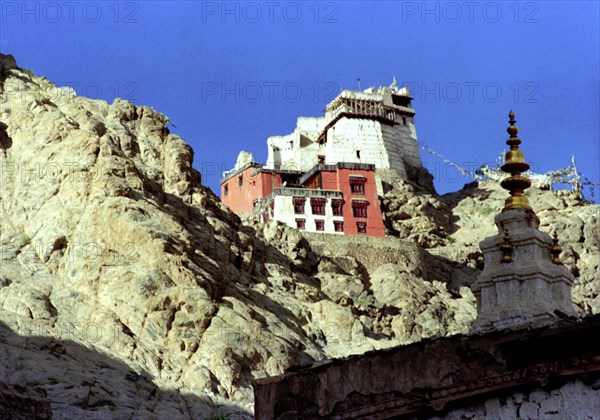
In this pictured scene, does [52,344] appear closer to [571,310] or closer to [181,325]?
[181,325]

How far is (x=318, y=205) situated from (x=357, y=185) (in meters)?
4.94

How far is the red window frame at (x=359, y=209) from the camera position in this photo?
294ft

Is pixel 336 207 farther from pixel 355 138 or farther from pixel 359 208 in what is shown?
pixel 355 138

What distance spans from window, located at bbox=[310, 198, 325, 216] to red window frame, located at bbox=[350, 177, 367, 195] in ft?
12.6

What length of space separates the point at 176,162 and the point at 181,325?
19.2 meters

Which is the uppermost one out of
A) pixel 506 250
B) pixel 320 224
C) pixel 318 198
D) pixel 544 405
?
pixel 318 198

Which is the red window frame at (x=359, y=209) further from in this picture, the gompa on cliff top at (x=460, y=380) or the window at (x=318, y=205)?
the gompa on cliff top at (x=460, y=380)

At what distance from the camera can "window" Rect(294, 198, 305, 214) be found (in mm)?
87938

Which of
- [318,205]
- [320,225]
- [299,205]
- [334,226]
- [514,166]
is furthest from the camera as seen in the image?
[318,205]

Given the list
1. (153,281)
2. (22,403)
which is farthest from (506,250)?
(153,281)

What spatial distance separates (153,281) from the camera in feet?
182

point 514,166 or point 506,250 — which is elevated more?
point 514,166

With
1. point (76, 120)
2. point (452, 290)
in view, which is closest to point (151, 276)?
point (76, 120)

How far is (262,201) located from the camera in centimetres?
9244
